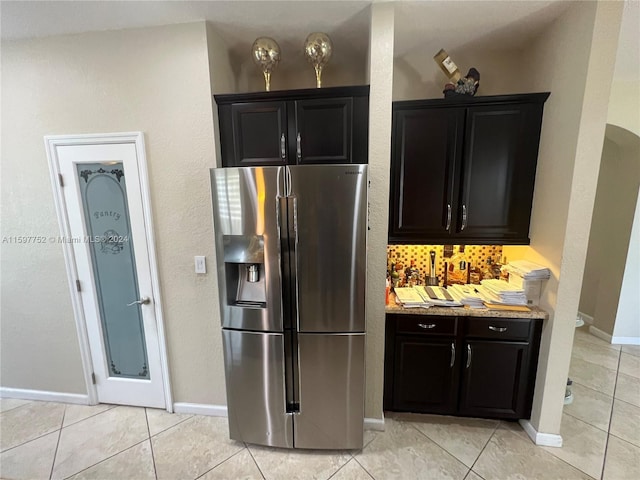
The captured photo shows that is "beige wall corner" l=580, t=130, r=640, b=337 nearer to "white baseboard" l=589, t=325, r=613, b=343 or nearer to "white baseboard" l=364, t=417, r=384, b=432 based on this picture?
"white baseboard" l=589, t=325, r=613, b=343

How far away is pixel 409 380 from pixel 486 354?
0.58 meters

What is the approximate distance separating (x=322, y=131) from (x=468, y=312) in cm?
159

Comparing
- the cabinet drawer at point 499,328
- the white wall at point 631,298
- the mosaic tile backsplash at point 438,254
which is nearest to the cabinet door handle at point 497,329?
the cabinet drawer at point 499,328

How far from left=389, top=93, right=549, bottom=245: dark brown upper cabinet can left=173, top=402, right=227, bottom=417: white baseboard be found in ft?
6.31

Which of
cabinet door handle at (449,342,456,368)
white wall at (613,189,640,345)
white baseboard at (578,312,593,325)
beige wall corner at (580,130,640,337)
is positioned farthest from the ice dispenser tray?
white baseboard at (578,312,593,325)

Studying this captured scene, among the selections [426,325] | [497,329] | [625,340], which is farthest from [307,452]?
[625,340]

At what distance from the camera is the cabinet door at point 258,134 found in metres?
1.79

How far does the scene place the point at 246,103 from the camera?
5.90ft

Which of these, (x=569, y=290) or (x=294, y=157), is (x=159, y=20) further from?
A: (x=569, y=290)

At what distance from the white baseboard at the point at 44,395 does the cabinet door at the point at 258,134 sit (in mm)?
2405

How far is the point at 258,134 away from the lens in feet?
6.03

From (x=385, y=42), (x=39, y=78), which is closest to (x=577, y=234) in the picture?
(x=385, y=42)

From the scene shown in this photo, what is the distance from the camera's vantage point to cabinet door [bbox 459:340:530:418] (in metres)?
1.89

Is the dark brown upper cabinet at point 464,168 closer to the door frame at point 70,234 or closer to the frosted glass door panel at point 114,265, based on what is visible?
the door frame at point 70,234
